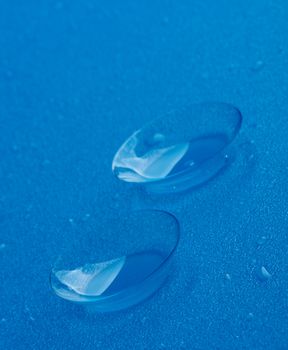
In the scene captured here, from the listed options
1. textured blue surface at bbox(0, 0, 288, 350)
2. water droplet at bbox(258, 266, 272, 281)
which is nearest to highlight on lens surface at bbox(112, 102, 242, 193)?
textured blue surface at bbox(0, 0, 288, 350)

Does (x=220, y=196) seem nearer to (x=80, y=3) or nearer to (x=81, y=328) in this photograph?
(x=81, y=328)

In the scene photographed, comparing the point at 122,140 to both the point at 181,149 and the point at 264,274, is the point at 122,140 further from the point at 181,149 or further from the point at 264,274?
the point at 264,274

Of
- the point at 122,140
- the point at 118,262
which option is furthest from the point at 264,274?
the point at 122,140

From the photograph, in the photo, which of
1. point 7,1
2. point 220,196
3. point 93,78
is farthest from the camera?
point 7,1

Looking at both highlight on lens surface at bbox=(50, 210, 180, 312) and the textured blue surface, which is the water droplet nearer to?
the textured blue surface

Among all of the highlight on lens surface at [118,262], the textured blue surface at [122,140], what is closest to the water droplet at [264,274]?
the textured blue surface at [122,140]

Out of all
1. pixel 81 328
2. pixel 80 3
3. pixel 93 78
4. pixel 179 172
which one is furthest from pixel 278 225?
pixel 80 3
